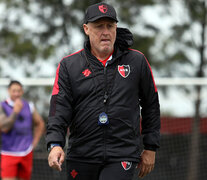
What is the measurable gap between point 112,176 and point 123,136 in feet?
1.10

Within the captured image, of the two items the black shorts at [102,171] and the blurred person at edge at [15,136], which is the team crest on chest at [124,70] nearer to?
the black shorts at [102,171]

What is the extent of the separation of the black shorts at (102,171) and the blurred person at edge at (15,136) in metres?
4.45

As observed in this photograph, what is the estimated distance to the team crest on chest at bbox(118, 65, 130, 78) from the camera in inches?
149

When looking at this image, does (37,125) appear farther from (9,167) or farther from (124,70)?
(124,70)

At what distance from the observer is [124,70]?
3.80 m

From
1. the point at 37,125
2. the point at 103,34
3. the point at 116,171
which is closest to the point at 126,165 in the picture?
the point at 116,171

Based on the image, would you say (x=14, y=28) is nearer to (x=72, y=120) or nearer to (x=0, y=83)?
(x=0, y=83)

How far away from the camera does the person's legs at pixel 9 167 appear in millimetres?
7910

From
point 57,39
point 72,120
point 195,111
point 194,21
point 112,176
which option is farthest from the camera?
point 57,39

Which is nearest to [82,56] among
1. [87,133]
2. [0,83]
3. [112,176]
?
[87,133]

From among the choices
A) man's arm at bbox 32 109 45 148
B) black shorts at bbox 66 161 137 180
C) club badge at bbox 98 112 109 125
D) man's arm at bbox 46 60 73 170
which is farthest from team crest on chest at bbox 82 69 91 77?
man's arm at bbox 32 109 45 148

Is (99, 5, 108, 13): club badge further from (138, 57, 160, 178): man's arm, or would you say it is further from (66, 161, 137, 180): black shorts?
(66, 161, 137, 180): black shorts

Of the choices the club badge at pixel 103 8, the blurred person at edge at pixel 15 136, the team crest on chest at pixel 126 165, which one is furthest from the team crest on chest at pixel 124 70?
the blurred person at edge at pixel 15 136

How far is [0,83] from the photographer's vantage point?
948 cm
